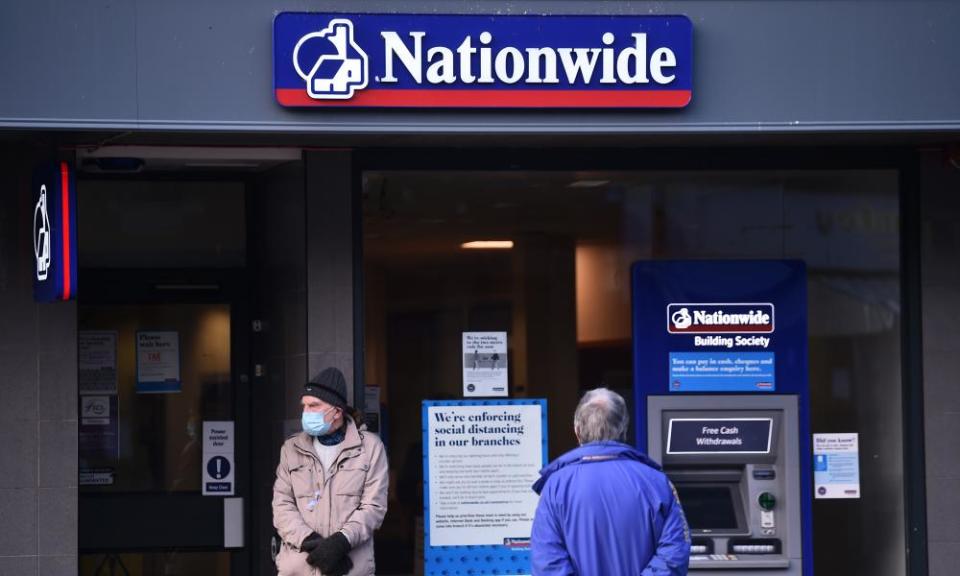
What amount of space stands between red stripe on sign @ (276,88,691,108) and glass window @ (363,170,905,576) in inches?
39.6

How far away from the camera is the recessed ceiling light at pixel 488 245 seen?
7.74 meters

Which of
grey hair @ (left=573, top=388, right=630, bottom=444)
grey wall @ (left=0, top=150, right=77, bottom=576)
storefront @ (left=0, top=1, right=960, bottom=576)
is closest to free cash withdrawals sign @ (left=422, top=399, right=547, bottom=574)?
storefront @ (left=0, top=1, right=960, bottom=576)

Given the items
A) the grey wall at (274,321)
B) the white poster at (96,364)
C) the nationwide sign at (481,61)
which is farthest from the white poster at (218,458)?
the nationwide sign at (481,61)

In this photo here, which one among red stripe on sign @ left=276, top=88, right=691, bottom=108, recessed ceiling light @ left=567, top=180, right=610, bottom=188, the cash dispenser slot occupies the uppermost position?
red stripe on sign @ left=276, top=88, right=691, bottom=108

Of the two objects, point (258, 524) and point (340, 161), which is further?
point (258, 524)

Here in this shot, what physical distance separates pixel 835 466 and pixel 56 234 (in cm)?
402

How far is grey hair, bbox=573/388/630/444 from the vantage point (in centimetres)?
536

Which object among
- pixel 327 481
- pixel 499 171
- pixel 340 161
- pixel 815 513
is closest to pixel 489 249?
pixel 499 171

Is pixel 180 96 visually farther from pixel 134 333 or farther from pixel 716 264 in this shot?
pixel 716 264

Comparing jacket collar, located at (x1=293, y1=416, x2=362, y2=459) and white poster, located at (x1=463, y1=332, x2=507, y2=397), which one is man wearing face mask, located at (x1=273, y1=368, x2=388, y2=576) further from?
white poster, located at (x1=463, y1=332, x2=507, y2=397)

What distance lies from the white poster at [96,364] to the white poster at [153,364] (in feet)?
0.45

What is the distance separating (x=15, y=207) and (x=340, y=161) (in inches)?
62.4

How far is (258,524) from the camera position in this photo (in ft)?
26.7

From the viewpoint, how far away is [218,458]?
8227 millimetres
